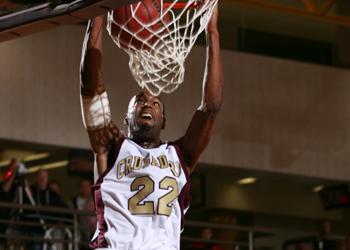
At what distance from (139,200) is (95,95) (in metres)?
0.57

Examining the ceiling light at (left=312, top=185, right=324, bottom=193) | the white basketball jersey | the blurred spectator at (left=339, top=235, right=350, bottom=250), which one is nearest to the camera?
the white basketball jersey

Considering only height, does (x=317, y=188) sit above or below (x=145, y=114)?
above

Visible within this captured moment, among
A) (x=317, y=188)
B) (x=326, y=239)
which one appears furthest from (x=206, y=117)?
(x=317, y=188)

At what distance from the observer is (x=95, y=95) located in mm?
5633

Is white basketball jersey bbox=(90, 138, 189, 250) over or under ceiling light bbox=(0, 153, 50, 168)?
under

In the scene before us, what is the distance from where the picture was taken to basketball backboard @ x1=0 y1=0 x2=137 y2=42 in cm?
486

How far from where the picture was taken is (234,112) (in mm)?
13703

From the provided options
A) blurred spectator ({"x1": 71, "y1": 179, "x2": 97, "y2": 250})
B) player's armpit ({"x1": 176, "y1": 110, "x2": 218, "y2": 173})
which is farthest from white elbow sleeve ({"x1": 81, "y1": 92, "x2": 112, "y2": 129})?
blurred spectator ({"x1": 71, "y1": 179, "x2": 97, "y2": 250})

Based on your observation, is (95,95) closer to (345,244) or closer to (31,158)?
(345,244)

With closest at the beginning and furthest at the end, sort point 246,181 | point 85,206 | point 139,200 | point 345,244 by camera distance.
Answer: point 139,200
point 85,206
point 345,244
point 246,181

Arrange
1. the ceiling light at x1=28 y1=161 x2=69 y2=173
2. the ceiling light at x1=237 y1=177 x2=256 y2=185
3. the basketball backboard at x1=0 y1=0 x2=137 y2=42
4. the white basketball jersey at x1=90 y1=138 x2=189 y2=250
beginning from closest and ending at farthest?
1. the basketball backboard at x1=0 y1=0 x2=137 y2=42
2. the white basketball jersey at x1=90 y1=138 x2=189 y2=250
3. the ceiling light at x1=28 y1=161 x2=69 y2=173
4. the ceiling light at x1=237 y1=177 x2=256 y2=185

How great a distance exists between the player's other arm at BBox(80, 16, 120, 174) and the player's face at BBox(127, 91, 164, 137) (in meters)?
0.13

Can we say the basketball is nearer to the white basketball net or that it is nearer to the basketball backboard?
the white basketball net

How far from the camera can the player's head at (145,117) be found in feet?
18.5
